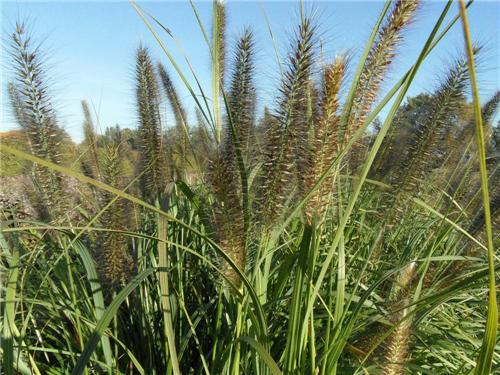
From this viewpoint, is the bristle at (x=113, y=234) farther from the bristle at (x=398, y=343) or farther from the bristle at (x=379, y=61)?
the bristle at (x=398, y=343)

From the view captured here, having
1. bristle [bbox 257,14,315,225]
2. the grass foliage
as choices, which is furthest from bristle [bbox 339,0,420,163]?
bristle [bbox 257,14,315,225]

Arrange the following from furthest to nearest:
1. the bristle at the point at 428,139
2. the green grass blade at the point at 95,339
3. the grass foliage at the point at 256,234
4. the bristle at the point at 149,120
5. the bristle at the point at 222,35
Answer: the bristle at the point at 149,120 → the bristle at the point at 428,139 → the bristle at the point at 222,35 → the grass foliage at the point at 256,234 → the green grass blade at the point at 95,339

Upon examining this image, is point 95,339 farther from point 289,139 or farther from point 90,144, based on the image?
point 90,144

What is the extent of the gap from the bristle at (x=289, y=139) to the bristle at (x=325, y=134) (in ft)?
0.12

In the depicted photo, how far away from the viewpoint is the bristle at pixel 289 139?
4.32ft

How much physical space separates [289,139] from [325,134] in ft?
0.37

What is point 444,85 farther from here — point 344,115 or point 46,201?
point 46,201

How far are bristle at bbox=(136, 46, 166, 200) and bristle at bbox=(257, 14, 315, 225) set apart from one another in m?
0.92

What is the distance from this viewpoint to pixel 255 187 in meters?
1.48

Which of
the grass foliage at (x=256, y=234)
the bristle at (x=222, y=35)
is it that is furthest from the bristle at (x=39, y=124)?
the bristle at (x=222, y=35)

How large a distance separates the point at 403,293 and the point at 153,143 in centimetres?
136

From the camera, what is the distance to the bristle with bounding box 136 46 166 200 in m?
2.18

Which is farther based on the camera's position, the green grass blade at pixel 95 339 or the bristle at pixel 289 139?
the bristle at pixel 289 139

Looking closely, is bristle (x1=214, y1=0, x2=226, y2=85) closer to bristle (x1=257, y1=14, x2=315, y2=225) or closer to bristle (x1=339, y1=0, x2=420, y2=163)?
bristle (x1=257, y1=14, x2=315, y2=225)
